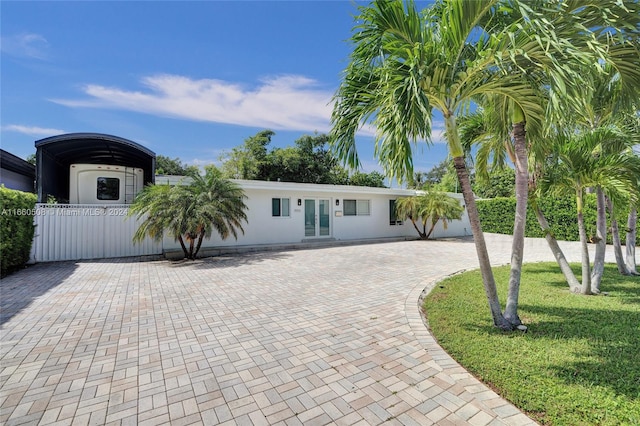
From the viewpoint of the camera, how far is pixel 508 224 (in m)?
18.5

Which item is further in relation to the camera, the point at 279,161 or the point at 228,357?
the point at 279,161

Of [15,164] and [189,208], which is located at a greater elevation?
[15,164]

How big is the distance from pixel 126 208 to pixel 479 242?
10.9 m

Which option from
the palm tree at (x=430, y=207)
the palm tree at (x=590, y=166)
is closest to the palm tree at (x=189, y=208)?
the palm tree at (x=590, y=166)

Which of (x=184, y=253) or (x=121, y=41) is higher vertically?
(x=121, y=41)

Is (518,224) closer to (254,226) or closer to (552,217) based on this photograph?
(254,226)

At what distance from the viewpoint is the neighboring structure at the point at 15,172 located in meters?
10.1

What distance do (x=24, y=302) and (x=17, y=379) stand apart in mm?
3325

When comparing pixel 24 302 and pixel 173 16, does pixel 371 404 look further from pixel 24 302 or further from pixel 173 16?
pixel 173 16

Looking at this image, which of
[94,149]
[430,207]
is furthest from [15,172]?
[430,207]

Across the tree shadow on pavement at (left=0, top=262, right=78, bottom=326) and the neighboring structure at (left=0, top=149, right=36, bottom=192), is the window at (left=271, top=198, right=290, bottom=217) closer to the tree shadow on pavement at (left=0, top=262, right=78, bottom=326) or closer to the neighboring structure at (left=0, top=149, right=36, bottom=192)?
the tree shadow on pavement at (left=0, top=262, right=78, bottom=326)

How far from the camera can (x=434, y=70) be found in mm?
3326

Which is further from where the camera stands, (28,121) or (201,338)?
(28,121)

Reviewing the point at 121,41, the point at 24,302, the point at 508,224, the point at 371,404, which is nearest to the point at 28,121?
the point at 121,41
